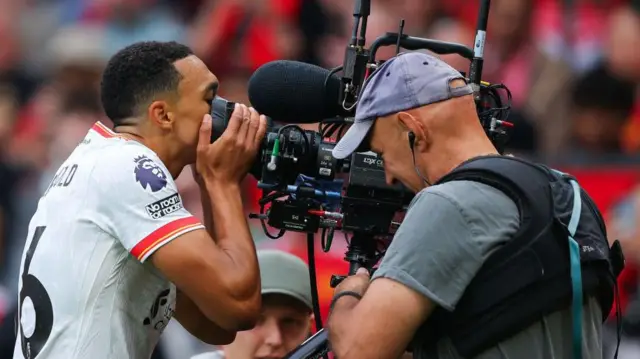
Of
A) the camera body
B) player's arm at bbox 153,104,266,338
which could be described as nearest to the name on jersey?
player's arm at bbox 153,104,266,338

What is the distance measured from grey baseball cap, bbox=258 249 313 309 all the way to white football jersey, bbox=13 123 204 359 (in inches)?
35.1

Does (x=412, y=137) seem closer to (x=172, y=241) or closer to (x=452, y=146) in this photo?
(x=452, y=146)

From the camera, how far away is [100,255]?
3852 mm

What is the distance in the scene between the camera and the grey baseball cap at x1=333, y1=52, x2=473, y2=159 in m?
3.68

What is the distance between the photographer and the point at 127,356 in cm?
388

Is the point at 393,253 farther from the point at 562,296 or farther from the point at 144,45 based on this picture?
the point at 144,45

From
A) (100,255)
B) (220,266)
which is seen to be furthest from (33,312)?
(220,266)

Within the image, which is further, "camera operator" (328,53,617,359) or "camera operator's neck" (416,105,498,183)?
"camera operator's neck" (416,105,498,183)

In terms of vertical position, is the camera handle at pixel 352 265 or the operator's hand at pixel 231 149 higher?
the operator's hand at pixel 231 149

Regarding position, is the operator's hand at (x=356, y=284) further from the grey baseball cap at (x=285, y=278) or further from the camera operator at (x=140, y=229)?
the grey baseball cap at (x=285, y=278)

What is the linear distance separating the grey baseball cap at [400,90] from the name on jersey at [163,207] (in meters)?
0.52

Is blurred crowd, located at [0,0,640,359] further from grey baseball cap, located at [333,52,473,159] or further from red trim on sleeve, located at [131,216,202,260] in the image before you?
red trim on sleeve, located at [131,216,202,260]

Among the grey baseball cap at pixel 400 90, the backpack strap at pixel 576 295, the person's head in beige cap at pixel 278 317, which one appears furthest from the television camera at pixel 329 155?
the backpack strap at pixel 576 295

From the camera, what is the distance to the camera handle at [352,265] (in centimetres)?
401
